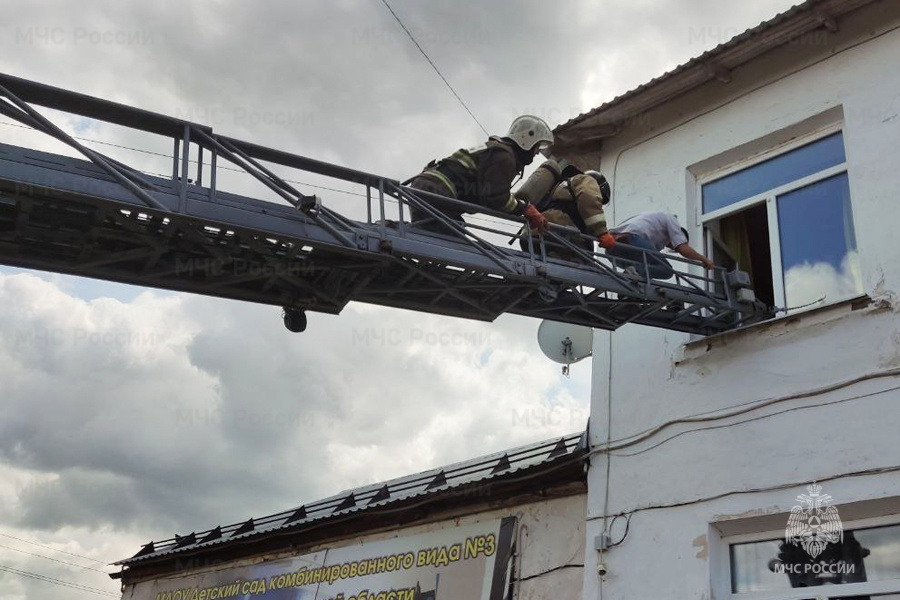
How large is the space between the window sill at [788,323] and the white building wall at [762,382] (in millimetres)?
16

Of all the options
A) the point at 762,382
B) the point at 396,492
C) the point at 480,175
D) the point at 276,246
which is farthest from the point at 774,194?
the point at 396,492

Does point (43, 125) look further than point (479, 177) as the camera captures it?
No

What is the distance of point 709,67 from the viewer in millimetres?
9008

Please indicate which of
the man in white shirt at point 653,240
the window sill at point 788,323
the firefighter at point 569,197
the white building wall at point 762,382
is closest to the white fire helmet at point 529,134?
the firefighter at point 569,197

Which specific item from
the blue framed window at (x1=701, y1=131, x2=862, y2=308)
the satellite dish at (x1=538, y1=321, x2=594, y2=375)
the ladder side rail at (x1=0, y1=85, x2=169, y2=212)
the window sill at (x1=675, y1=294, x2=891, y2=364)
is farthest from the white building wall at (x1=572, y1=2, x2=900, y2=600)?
the ladder side rail at (x1=0, y1=85, x2=169, y2=212)

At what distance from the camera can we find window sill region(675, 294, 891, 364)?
6.97 meters

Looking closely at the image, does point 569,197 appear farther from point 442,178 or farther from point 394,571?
point 394,571

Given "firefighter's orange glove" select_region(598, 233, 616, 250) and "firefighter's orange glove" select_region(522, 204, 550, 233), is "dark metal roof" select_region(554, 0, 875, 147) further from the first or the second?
"firefighter's orange glove" select_region(522, 204, 550, 233)

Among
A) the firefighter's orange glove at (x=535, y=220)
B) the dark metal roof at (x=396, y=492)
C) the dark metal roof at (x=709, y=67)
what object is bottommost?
the dark metal roof at (x=396, y=492)

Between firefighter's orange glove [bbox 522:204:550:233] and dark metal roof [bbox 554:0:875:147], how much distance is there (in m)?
2.72

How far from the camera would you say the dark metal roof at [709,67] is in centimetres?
825

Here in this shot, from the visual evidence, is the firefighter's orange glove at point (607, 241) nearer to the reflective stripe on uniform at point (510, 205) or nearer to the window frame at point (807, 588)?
the reflective stripe on uniform at point (510, 205)

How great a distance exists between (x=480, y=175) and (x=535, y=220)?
0.71 metres

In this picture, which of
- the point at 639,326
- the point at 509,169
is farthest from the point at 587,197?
the point at 639,326
